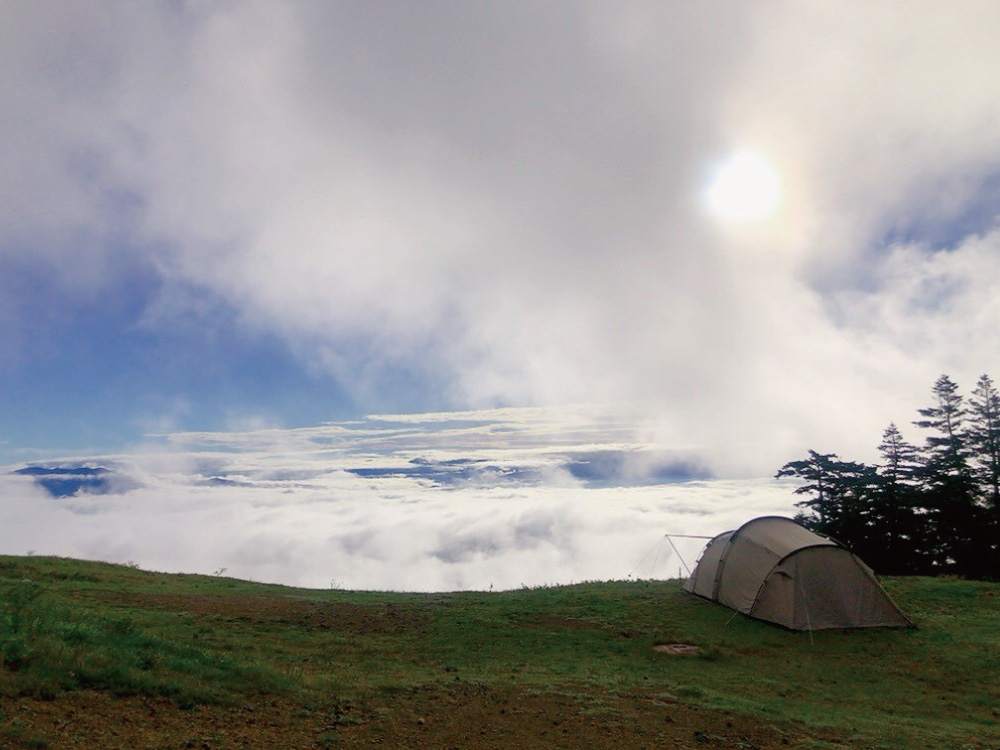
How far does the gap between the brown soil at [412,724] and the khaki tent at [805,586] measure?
9.07m

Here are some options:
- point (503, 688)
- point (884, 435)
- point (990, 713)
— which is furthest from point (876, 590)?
point (884, 435)

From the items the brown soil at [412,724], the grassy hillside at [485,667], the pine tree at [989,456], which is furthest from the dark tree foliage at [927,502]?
the brown soil at [412,724]

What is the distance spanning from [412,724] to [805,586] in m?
14.8

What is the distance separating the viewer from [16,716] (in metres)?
7.63

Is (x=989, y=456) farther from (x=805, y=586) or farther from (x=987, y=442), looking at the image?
(x=805, y=586)

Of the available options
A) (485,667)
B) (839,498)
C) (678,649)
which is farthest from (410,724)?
(839,498)

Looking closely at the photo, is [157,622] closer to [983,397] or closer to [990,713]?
[990,713]

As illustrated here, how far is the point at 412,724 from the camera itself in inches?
396

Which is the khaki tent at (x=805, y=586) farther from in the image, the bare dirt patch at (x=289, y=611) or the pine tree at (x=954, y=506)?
the pine tree at (x=954, y=506)

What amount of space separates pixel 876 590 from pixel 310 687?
18144 millimetres

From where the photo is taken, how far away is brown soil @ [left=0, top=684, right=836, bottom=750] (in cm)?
788

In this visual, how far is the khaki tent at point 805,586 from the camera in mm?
19344

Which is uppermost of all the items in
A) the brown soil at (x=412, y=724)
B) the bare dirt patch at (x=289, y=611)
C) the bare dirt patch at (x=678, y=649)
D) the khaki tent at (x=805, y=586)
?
the khaki tent at (x=805, y=586)

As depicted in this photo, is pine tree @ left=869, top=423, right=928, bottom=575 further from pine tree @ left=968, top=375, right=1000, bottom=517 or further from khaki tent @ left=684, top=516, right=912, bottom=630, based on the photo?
khaki tent @ left=684, top=516, right=912, bottom=630
